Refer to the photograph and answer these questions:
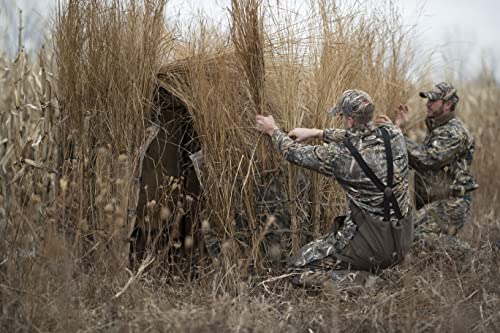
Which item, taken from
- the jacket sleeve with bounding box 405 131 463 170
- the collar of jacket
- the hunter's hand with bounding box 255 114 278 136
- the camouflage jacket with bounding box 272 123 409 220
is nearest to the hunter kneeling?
the camouflage jacket with bounding box 272 123 409 220

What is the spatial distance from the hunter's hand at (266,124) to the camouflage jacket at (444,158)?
1665 mm

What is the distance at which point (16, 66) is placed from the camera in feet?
22.4

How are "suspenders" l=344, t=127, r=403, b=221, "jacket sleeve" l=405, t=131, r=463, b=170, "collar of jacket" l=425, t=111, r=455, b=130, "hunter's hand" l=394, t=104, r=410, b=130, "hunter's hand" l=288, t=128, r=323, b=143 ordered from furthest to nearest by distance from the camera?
"hunter's hand" l=394, t=104, r=410, b=130 < "collar of jacket" l=425, t=111, r=455, b=130 < "jacket sleeve" l=405, t=131, r=463, b=170 < "hunter's hand" l=288, t=128, r=323, b=143 < "suspenders" l=344, t=127, r=403, b=221

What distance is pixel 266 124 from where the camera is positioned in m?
5.30

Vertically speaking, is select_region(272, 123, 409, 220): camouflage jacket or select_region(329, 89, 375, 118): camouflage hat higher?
select_region(329, 89, 375, 118): camouflage hat

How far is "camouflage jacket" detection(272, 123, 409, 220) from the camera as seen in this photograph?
494cm

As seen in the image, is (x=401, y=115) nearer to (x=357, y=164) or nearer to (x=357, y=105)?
(x=357, y=105)

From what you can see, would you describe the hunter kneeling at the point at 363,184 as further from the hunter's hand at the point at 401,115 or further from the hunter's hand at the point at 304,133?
the hunter's hand at the point at 401,115

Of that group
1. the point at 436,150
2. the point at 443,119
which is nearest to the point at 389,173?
the point at 436,150

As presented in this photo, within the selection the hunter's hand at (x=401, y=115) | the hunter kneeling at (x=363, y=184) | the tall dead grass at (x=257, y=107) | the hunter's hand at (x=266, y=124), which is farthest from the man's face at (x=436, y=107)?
the hunter's hand at (x=266, y=124)

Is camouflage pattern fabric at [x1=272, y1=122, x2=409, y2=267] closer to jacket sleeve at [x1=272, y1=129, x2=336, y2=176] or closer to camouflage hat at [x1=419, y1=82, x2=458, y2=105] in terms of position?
jacket sleeve at [x1=272, y1=129, x2=336, y2=176]

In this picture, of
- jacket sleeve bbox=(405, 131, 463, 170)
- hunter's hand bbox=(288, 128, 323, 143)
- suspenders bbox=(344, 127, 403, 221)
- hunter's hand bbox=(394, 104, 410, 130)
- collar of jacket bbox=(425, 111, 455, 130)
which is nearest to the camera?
suspenders bbox=(344, 127, 403, 221)

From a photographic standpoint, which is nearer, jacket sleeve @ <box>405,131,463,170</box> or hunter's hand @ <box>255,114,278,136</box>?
hunter's hand @ <box>255,114,278,136</box>

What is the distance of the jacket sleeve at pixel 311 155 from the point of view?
4.97 meters
